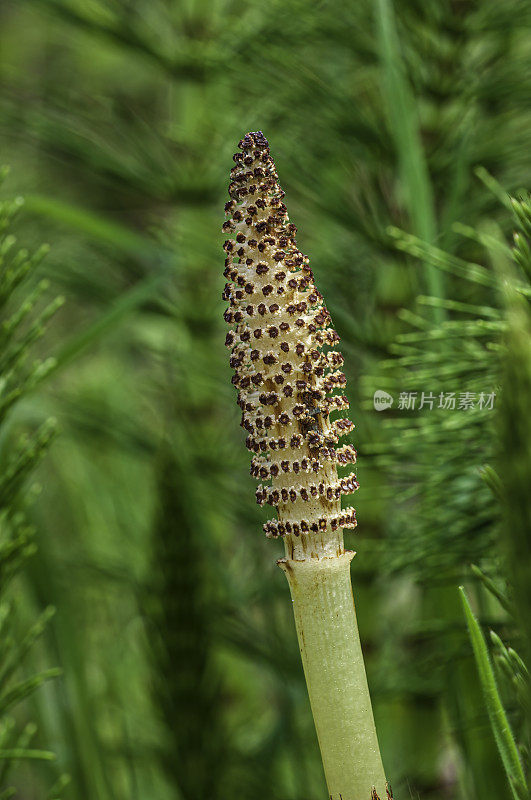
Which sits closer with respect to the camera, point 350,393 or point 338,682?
point 338,682

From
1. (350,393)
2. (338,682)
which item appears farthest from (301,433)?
(350,393)

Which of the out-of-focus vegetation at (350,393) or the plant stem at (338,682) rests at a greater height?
the out-of-focus vegetation at (350,393)

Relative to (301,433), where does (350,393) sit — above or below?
above

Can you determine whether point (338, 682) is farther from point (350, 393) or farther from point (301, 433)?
point (350, 393)

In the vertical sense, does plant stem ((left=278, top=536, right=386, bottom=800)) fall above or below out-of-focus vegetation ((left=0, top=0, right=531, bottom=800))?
below

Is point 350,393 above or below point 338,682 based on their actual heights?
above

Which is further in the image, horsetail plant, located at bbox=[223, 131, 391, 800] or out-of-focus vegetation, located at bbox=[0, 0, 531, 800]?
out-of-focus vegetation, located at bbox=[0, 0, 531, 800]

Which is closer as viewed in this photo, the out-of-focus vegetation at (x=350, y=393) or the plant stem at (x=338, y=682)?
the plant stem at (x=338, y=682)
